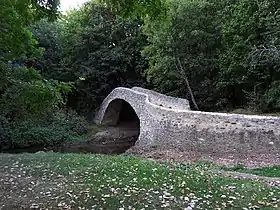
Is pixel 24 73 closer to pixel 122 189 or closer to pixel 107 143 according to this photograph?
pixel 122 189

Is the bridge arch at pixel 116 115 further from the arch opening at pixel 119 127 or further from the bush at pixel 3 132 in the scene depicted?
the bush at pixel 3 132

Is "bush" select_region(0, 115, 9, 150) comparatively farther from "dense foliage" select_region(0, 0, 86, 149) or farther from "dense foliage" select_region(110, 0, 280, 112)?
"dense foliage" select_region(0, 0, 86, 149)

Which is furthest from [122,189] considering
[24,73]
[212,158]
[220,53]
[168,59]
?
[220,53]

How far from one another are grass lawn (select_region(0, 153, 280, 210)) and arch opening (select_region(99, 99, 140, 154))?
34.5 ft

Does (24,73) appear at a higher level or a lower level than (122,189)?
higher

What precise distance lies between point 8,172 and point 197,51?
20.6 metres

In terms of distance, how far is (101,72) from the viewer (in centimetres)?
3372

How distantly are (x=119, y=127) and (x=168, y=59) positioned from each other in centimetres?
740

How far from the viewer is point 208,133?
59.5ft

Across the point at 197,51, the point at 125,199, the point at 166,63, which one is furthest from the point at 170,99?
the point at 125,199

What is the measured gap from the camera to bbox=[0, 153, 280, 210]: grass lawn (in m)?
8.56

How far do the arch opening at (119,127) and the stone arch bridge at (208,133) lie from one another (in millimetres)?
1715

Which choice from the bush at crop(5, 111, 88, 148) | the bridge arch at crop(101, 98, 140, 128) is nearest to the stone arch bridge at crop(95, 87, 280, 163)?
the bush at crop(5, 111, 88, 148)

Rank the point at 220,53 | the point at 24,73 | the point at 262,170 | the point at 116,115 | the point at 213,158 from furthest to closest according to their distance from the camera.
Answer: the point at 116,115 → the point at 220,53 → the point at 213,158 → the point at 262,170 → the point at 24,73
